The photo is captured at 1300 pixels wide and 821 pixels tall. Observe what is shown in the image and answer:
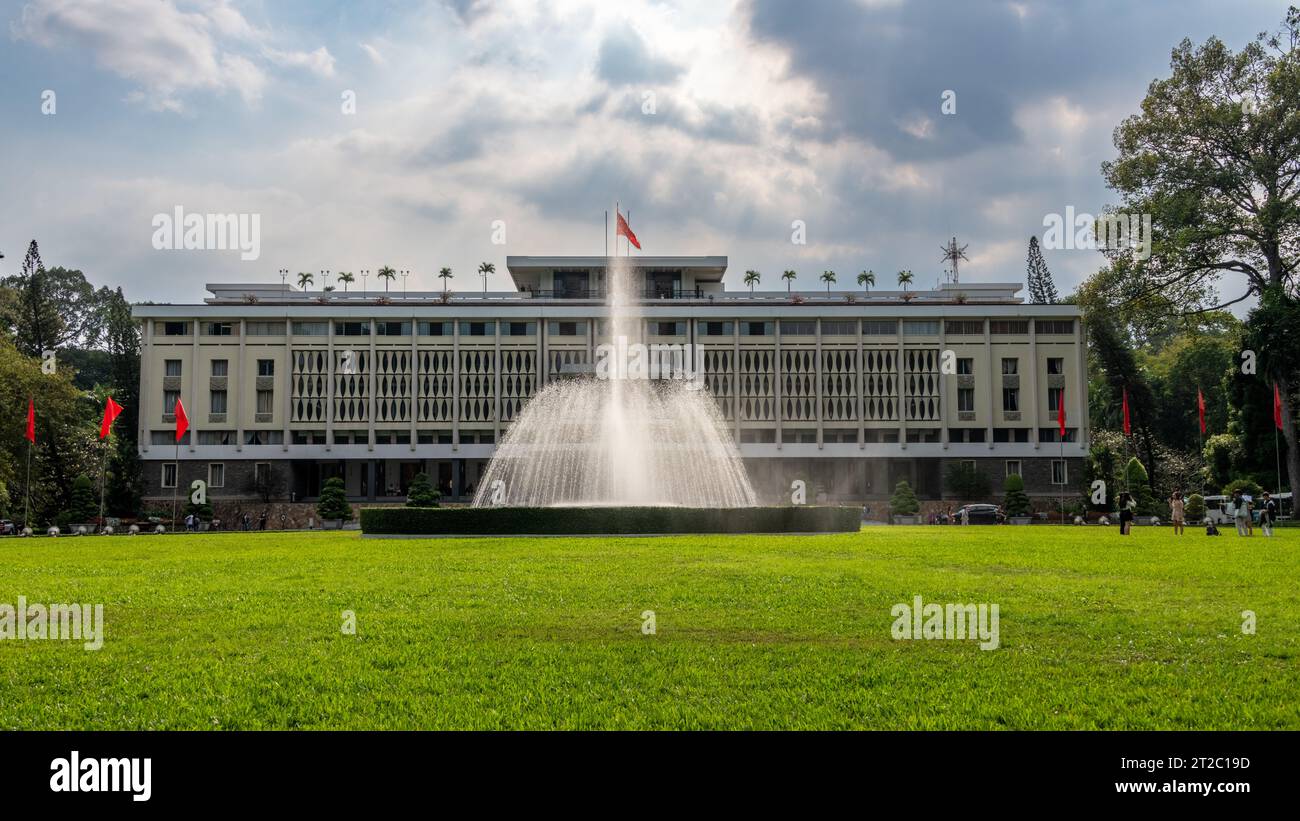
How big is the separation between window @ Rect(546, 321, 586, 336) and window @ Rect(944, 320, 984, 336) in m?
28.4

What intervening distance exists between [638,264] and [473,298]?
13.7m

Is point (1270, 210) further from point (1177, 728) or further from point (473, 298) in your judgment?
point (473, 298)

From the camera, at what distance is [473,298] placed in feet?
262

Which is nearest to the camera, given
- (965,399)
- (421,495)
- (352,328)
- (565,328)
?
(421,495)

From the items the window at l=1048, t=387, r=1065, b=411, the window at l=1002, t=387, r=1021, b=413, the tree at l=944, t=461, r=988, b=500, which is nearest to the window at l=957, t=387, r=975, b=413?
the window at l=1002, t=387, r=1021, b=413

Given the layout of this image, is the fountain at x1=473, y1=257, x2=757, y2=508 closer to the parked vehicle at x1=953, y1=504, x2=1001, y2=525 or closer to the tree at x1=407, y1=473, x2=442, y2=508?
the tree at x1=407, y1=473, x2=442, y2=508

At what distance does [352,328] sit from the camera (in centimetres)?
7675

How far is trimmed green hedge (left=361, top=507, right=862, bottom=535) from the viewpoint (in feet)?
101

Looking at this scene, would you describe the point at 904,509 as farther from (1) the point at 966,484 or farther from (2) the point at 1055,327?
(2) the point at 1055,327

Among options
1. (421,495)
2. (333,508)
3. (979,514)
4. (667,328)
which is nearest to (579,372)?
(667,328)

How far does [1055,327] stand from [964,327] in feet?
23.0

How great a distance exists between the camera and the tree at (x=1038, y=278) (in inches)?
3551
